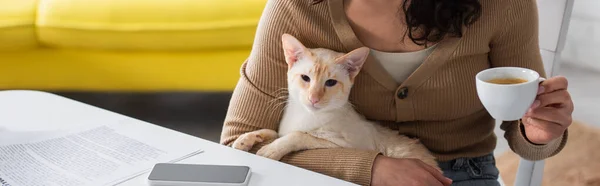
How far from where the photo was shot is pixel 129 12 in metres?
2.16

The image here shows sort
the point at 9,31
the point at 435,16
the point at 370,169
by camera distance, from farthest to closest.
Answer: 1. the point at 9,31
2. the point at 435,16
3. the point at 370,169

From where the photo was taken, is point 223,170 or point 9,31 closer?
point 223,170

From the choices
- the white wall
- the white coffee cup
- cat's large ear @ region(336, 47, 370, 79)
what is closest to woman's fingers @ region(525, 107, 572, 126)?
the white coffee cup

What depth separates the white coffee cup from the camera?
0.82 meters

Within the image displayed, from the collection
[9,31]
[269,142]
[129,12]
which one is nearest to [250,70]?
[269,142]

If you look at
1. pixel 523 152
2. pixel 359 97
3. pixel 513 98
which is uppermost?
pixel 513 98

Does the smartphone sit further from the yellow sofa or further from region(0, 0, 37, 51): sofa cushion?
region(0, 0, 37, 51): sofa cushion

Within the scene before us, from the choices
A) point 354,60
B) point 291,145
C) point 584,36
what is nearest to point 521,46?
point 354,60

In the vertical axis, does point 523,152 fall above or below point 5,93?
below

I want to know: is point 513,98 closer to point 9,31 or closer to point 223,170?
point 223,170

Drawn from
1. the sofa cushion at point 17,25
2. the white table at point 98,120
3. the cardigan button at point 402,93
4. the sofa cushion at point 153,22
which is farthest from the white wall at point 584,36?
the sofa cushion at point 17,25

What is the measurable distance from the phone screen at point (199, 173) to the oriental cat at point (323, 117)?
203 millimetres

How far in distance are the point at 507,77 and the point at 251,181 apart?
0.39m

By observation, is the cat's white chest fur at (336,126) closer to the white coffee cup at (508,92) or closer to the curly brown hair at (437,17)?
the curly brown hair at (437,17)
